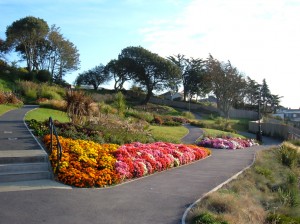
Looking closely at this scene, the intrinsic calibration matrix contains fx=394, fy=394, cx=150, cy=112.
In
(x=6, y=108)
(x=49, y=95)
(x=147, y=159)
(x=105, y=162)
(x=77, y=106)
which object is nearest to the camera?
(x=105, y=162)

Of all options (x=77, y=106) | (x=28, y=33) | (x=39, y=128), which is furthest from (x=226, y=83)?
(x=39, y=128)

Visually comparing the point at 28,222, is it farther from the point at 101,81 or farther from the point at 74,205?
the point at 101,81

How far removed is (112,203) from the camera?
8.18m

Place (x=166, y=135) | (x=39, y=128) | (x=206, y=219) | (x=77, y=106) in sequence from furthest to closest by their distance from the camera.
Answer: (x=166, y=135), (x=77, y=106), (x=39, y=128), (x=206, y=219)

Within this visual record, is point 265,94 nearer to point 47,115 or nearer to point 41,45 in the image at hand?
point 41,45

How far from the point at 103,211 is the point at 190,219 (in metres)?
1.67

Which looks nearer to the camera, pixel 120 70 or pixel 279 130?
pixel 279 130

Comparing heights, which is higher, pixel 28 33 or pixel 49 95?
pixel 28 33

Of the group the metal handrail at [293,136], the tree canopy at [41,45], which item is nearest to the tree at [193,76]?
the tree canopy at [41,45]

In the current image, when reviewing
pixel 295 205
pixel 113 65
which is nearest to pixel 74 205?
pixel 295 205

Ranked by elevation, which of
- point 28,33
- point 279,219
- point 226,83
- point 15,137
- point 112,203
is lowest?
point 279,219

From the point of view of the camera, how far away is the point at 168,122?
3575 cm

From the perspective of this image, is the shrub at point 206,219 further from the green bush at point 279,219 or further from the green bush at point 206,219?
the green bush at point 279,219

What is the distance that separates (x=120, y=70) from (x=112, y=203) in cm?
5902
